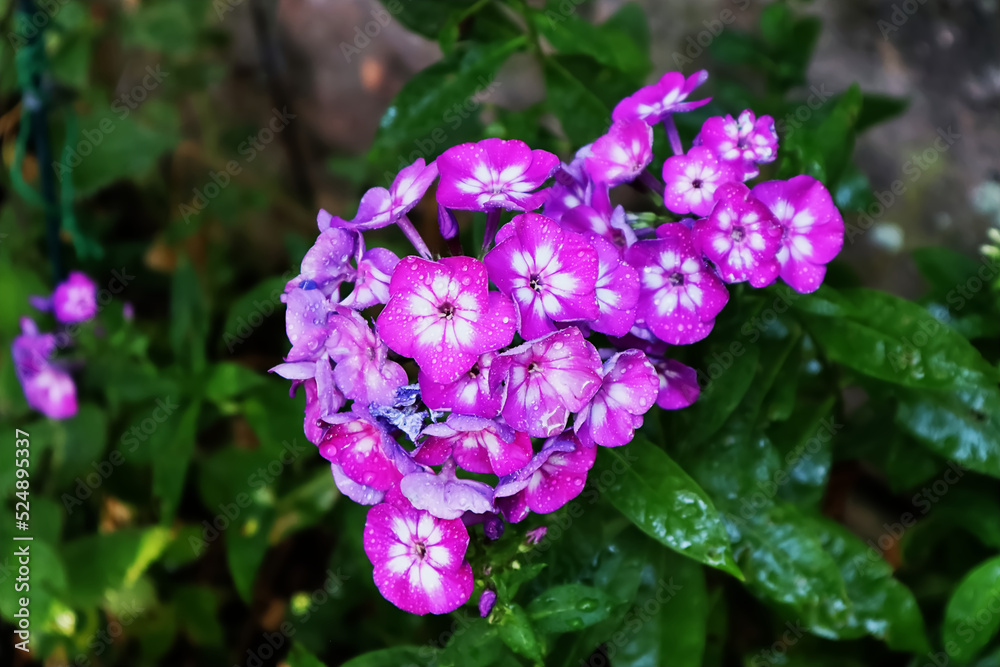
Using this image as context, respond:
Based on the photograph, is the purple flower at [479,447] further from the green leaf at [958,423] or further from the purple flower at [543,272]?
the green leaf at [958,423]

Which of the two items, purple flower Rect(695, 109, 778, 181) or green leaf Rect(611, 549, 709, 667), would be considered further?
green leaf Rect(611, 549, 709, 667)

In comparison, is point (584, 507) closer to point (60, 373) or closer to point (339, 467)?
Result: point (339, 467)

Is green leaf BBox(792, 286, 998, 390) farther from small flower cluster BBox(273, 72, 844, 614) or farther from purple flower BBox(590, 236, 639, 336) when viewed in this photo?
purple flower BBox(590, 236, 639, 336)

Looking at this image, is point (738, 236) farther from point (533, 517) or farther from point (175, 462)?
point (175, 462)

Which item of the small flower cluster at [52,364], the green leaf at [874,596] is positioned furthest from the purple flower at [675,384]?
the small flower cluster at [52,364]

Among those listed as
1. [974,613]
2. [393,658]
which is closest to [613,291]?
[393,658]

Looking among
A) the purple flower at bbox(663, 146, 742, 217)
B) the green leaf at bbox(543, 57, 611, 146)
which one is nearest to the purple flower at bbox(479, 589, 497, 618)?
the purple flower at bbox(663, 146, 742, 217)

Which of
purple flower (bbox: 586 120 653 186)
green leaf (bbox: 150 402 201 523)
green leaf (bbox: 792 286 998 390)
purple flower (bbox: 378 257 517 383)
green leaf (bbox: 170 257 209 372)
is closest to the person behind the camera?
purple flower (bbox: 378 257 517 383)
